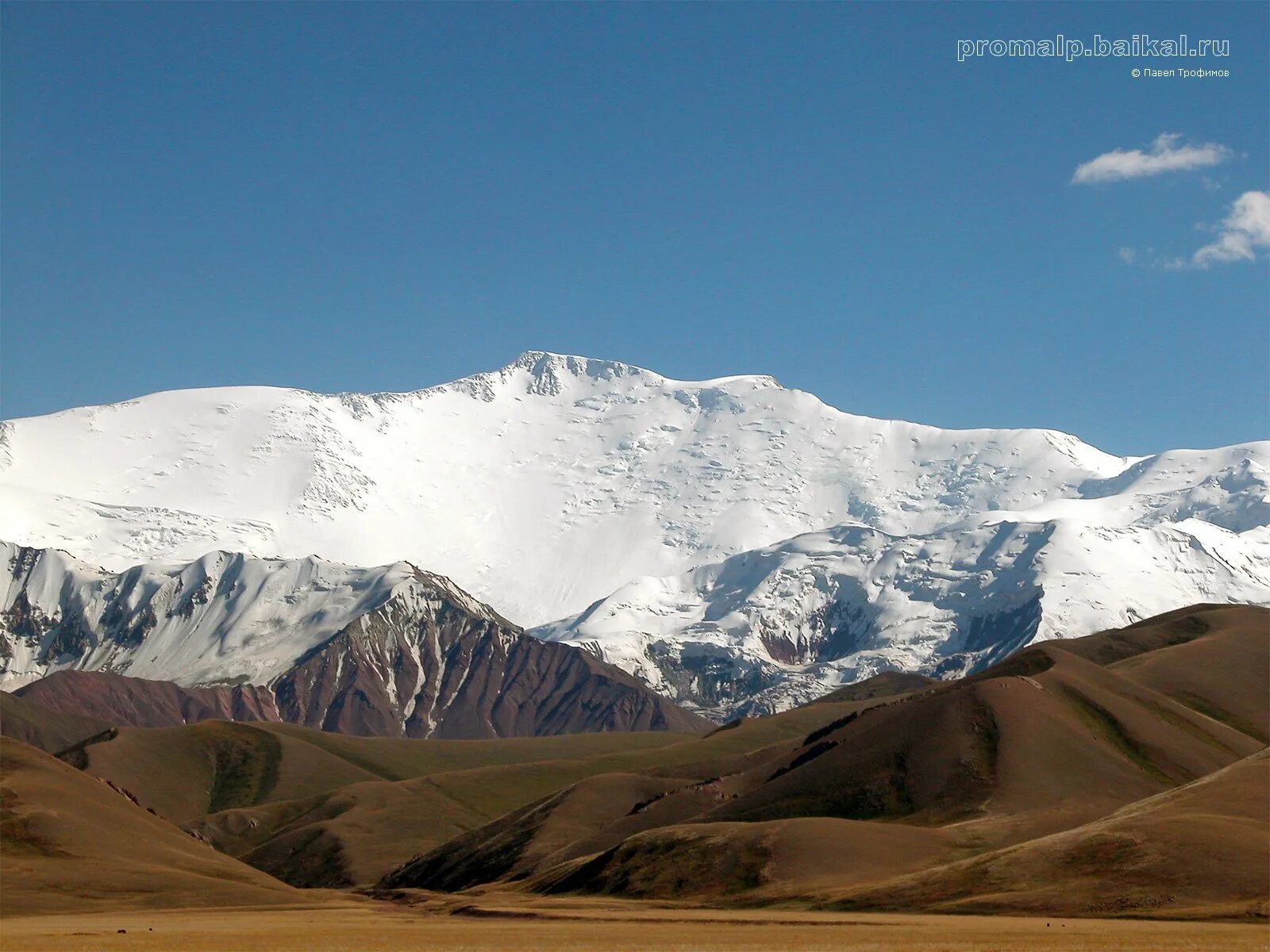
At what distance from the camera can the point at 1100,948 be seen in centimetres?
9744

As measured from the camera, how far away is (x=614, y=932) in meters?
125

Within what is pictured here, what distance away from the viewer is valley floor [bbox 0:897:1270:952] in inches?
4048

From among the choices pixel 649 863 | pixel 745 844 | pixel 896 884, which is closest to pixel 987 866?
pixel 896 884

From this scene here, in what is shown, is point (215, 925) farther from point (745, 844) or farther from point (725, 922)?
point (745, 844)

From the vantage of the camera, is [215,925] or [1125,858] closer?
[215,925]

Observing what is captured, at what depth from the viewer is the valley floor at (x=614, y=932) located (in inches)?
4048

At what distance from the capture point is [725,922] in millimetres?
140375

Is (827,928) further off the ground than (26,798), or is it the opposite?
(26,798)

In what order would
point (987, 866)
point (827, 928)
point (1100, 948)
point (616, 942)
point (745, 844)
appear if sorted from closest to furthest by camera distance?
point (1100, 948)
point (616, 942)
point (827, 928)
point (987, 866)
point (745, 844)

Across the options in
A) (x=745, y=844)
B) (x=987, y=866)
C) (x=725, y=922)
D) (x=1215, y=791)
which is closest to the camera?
(x=725, y=922)

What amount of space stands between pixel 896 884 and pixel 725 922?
2296 centimetres

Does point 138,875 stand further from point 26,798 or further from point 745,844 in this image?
point 745,844

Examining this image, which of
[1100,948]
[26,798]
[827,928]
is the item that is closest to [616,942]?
[827,928]

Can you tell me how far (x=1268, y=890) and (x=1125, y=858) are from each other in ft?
49.7
